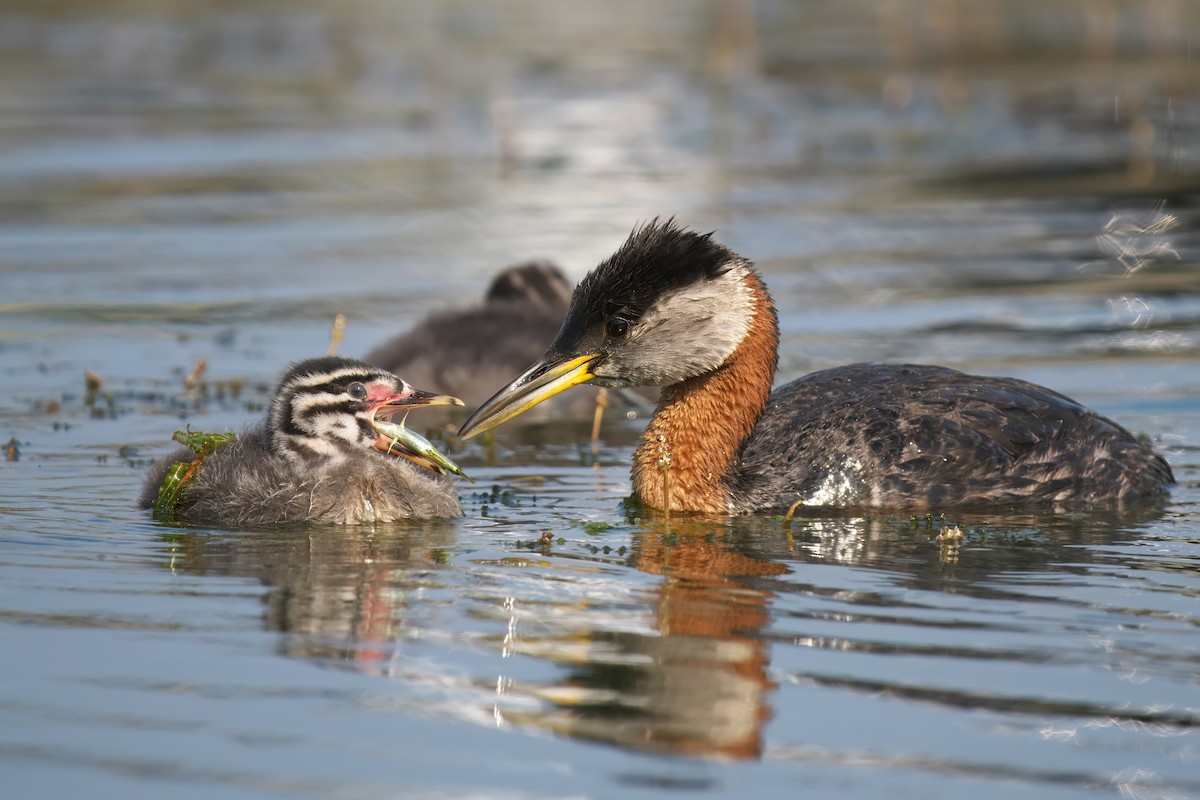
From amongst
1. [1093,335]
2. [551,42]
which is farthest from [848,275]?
[551,42]

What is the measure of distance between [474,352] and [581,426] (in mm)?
898

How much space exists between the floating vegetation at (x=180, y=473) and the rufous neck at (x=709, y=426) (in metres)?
2.22

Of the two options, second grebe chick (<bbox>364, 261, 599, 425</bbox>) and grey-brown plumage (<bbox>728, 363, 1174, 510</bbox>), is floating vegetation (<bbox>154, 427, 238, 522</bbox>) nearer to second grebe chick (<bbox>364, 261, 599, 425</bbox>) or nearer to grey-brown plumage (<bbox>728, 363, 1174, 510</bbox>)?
grey-brown plumage (<bbox>728, 363, 1174, 510</bbox>)

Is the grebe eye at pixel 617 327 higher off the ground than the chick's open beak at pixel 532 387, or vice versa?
the grebe eye at pixel 617 327

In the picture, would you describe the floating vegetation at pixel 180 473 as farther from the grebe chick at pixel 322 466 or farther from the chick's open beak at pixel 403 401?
the chick's open beak at pixel 403 401

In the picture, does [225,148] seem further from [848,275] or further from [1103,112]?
[1103,112]

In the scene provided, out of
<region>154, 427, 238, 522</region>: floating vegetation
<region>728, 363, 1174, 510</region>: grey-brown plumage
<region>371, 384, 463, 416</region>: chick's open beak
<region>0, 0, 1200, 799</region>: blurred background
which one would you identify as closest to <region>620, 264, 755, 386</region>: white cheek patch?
<region>728, 363, 1174, 510</region>: grey-brown plumage

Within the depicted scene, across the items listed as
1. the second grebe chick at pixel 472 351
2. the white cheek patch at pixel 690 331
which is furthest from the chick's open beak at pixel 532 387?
the second grebe chick at pixel 472 351

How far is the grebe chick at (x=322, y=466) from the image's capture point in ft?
29.3

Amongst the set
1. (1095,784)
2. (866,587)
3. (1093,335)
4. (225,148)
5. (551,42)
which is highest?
(551,42)

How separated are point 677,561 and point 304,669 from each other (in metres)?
2.23

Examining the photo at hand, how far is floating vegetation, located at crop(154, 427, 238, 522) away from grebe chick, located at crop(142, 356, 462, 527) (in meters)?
0.03

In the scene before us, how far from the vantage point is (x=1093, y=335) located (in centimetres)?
1388

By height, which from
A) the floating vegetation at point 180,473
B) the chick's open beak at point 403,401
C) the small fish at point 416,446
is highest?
the chick's open beak at point 403,401
